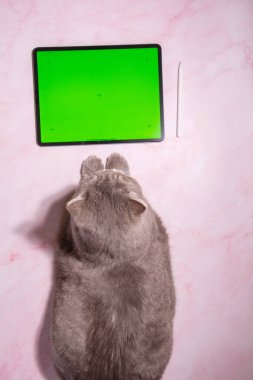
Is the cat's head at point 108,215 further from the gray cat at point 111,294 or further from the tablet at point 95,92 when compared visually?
the tablet at point 95,92

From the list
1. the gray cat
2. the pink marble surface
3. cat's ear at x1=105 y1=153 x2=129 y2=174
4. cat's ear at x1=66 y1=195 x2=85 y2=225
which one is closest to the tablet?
the pink marble surface

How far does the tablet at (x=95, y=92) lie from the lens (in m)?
1.40

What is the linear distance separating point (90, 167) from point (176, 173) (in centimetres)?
43

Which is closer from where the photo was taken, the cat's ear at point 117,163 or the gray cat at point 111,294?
the gray cat at point 111,294

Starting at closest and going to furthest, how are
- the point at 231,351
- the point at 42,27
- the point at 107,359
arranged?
the point at 107,359, the point at 42,27, the point at 231,351

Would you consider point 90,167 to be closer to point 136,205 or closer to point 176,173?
point 136,205

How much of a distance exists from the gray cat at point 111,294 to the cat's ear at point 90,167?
0.13 ft

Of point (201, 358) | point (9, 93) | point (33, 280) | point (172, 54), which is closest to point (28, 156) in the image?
point (9, 93)

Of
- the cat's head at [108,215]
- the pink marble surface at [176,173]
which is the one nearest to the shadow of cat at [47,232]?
the pink marble surface at [176,173]

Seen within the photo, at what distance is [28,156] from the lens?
144cm

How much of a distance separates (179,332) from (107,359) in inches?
20.0

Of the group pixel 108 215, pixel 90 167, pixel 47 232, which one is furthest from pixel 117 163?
pixel 47 232

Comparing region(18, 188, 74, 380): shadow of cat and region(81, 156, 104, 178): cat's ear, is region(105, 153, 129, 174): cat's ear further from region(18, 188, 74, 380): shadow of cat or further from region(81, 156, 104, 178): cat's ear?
region(18, 188, 74, 380): shadow of cat

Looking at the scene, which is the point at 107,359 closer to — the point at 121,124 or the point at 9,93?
the point at 121,124
